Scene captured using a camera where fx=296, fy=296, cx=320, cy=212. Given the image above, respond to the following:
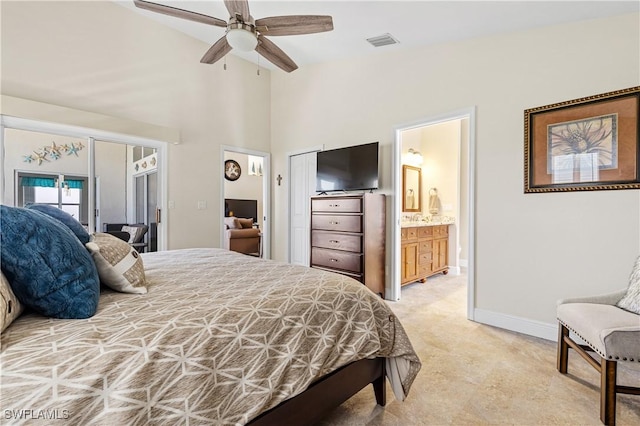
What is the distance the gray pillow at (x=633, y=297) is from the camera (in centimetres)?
179

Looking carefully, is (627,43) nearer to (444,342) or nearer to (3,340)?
(444,342)

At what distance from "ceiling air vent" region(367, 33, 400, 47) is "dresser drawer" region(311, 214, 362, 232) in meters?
2.06

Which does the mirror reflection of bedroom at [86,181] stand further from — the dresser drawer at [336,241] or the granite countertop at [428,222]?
the granite countertop at [428,222]

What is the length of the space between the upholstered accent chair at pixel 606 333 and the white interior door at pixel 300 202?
334 cm

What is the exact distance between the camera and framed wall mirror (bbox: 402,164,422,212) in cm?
504

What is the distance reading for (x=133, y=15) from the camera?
3590mm

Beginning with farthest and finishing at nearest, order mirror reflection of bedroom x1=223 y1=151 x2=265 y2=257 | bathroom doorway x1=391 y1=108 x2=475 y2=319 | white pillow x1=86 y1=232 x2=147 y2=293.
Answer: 1. mirror reflection of bedroom x1=223 y1=151 x2=265 y2=257
2. bathroom doorway x1=391 y1=108 x2=475 y2=319
3. white pillow x1=86 y1=232 x2=147 y2=293

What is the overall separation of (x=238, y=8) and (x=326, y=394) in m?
2.45

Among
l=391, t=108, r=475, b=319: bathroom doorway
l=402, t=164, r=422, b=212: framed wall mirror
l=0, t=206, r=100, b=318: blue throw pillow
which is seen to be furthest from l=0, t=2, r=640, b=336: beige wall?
l=0, t=206, r=100, b=318: blue throw pillow

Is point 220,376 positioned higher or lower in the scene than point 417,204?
lower

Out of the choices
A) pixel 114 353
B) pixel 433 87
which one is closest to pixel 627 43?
pixel 433 87

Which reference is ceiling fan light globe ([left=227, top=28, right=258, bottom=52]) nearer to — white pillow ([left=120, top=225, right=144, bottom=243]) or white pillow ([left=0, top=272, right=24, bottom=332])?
white pillow ([left=0, top=272, right=24, bottom=332])

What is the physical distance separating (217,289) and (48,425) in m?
0.72

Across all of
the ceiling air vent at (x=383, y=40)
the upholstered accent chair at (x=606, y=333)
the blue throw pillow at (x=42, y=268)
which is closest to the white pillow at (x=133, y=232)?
the blue throw pillow at (x=42, y=268)
